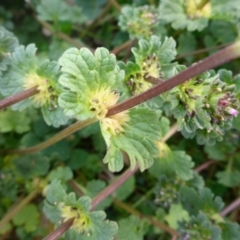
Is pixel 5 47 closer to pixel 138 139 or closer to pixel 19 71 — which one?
pixel 19 71

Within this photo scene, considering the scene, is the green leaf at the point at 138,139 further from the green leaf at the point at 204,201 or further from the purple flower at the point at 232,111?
the green leaf at the point at 204,201

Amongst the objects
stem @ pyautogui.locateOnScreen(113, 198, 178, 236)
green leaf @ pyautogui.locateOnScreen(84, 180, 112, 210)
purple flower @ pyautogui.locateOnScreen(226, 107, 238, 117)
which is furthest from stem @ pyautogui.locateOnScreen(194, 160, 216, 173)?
purple flower @ pyautogui.locateOnScreen(226, 107, 238, 117)

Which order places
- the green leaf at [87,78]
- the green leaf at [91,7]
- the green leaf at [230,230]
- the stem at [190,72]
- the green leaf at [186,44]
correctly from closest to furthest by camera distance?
the stem at [190,72], the green leaf at [87,78], the green leaf at [230,230], the green leaf at [186,44], the green leaf at [91,7]

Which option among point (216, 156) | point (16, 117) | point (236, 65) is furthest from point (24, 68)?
point (236, 65)

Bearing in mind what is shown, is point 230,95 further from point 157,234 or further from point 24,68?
point 157,234

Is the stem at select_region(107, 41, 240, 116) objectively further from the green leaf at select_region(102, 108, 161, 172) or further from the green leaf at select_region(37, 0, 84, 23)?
the green leaf at select_region(37, 0, 84, 23)

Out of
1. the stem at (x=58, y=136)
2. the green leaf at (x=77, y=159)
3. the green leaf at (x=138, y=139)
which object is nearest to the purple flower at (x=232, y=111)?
the green leaf at (x=138, y=139)

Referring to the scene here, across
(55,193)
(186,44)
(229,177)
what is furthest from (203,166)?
(55,193)
